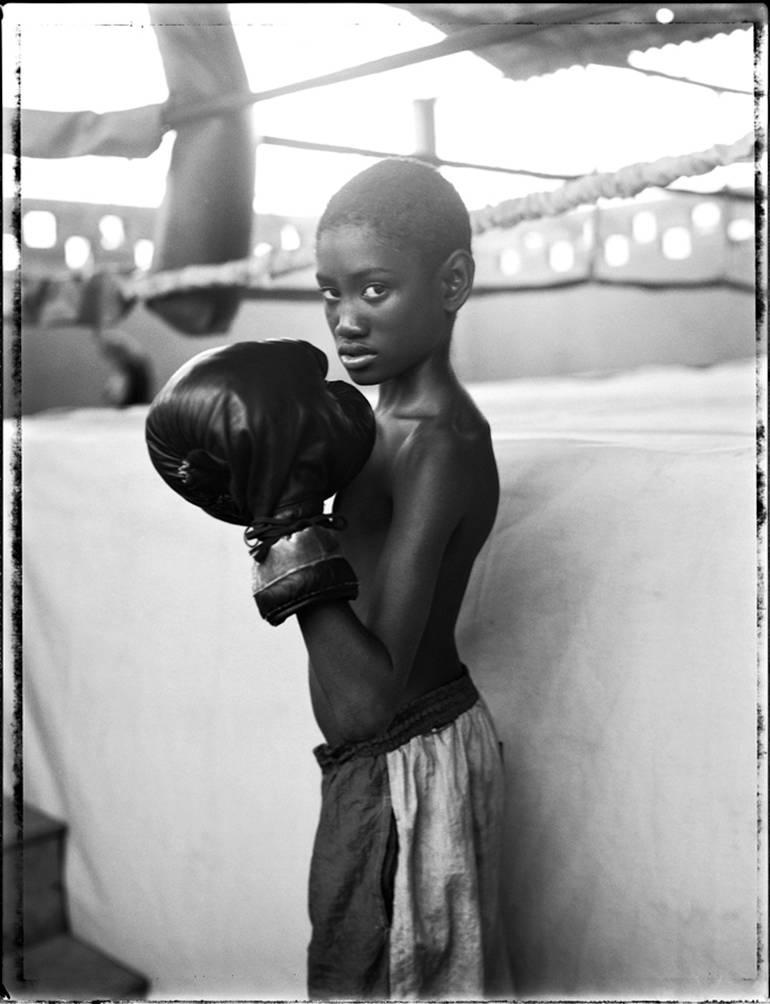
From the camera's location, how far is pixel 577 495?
41.3 inches

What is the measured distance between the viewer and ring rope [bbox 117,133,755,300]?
1.00 meters

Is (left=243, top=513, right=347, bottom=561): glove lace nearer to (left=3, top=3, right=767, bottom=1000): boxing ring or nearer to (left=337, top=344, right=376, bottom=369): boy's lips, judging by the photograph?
(left=337, top=344, right=376, bottom=369): boy's lips

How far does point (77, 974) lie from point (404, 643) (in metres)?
1.09

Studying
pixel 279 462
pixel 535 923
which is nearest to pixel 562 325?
pixel 535 923

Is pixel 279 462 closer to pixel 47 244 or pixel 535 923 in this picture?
pixel 535 923

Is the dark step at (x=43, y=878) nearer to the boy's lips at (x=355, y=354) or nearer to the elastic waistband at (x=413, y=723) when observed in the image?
the elastic waistband at (x=413, y=723)

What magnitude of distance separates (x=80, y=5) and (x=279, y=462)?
0.63 m

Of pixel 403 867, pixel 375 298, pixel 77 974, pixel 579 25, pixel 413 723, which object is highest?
pixel 579 25

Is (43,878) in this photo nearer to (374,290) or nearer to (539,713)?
(539,713)

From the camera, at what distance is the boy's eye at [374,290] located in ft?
2.47

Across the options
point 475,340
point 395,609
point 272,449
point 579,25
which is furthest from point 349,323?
point 475,340

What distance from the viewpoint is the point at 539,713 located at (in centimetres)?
106

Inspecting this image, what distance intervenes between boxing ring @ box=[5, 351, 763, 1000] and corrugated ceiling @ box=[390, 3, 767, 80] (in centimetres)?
38

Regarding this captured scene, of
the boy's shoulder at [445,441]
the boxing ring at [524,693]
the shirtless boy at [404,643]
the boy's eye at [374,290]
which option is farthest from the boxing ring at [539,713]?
the boy's eye at [374,290]
